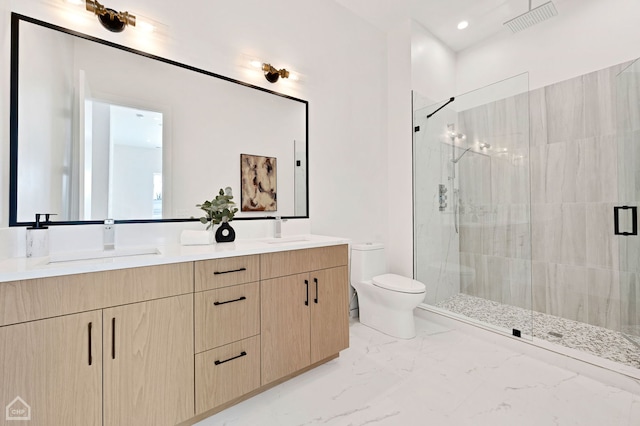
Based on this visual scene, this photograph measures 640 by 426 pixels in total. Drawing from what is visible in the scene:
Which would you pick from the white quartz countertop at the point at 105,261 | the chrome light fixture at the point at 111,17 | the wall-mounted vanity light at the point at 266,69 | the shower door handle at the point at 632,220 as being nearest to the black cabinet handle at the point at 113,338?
the white quartz countertop at the point at 105,261

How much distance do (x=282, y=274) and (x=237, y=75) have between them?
144 centimetres

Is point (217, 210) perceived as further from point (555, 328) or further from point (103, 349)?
point (555, 328)

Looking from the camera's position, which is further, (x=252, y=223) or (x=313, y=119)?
(x=313, y=119)

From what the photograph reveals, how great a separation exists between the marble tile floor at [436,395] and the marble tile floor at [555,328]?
36cm

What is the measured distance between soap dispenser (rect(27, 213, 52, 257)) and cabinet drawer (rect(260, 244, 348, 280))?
98 centimetres

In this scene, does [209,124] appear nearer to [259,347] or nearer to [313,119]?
[313,119]

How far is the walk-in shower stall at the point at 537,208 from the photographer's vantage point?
2.27m

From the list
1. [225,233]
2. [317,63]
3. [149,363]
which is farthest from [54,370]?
[317,63]

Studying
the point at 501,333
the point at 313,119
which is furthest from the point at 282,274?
the point at 501,333

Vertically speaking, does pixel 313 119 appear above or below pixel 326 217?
above

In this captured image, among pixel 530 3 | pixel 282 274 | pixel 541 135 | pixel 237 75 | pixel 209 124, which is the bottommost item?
pixel 282 274

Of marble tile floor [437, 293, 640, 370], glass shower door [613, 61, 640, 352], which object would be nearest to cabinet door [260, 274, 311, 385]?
marble tile floor [437, 293, 640, 370]

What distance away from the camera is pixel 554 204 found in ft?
9.13

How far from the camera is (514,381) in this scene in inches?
69.9
